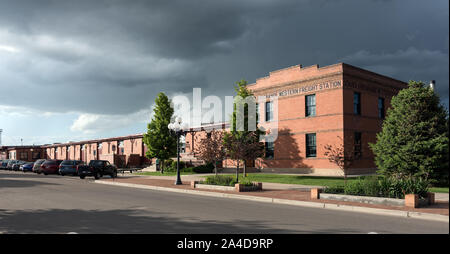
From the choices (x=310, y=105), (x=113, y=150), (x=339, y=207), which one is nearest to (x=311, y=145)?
(x=310, y=105)

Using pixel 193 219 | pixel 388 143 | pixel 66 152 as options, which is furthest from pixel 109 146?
pixel 193 219

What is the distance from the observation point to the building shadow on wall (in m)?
32.8

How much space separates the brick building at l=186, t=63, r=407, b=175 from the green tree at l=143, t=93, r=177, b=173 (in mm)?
10200

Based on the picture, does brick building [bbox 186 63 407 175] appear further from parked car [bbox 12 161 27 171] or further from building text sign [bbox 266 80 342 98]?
parked car [bbox 12 161 27 171]

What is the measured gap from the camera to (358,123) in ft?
104

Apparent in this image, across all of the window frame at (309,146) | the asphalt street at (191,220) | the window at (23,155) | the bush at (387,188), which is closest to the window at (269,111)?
the window frame at (309,146)

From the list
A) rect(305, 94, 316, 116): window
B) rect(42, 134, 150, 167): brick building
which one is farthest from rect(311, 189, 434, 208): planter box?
rect(42, 134, 150, 167): brick building

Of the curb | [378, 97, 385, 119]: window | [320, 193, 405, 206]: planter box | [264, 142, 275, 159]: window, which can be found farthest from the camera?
[264, 142, 275, 159]: window

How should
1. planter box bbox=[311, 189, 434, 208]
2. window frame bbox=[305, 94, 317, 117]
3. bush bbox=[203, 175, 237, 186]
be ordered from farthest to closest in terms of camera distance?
window frame bbox=[305, 94, 317, 117] → bush bbox=[203, 175, 237, 186] → planter box bbox=[311, 189, 434, 208]

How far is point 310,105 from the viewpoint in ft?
107

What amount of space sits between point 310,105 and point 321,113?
1587 mm

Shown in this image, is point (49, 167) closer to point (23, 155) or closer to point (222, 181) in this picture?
point (222, 181)

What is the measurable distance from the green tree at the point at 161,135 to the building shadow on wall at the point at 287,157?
10.9 m
